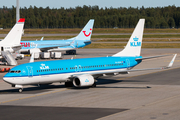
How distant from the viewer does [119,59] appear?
137 feet

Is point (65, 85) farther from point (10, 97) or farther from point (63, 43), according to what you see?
point (63, 43)

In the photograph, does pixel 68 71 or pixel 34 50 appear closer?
pixel 68 71

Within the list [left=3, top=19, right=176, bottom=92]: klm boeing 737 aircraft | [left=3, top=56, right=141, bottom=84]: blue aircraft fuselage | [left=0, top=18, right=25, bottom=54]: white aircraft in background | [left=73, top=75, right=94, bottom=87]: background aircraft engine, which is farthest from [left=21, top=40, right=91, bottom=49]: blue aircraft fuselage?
[left=73, top=75, right=94, bottom=87]: background aircraft engine

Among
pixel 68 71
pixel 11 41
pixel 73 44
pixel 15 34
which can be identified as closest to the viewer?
pixel 68 71

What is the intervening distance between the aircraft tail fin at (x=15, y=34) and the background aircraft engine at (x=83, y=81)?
2723cm

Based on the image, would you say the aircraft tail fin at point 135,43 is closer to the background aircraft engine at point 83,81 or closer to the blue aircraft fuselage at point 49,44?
the background aircraft engine at point 83,81

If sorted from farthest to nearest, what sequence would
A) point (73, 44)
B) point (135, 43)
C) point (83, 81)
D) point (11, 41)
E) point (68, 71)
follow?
1. point (73, 44)
2. point (11, 41)
3. point (135, 43)
4. point (68, 71)
5. point (83, 81)

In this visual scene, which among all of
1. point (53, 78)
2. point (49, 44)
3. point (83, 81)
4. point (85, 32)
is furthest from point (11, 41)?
point (83, 81)

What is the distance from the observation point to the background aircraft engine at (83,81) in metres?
35.6

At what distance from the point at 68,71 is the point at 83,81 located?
2.42 meters

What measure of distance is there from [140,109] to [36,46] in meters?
57.5

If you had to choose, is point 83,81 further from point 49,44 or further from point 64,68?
point 49,44

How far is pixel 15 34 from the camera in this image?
59844 mm

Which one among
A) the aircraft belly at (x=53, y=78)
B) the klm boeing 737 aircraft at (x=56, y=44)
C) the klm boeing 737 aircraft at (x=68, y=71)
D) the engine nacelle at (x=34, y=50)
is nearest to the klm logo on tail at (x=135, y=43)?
the klm boeing 737 aircraft at (x=68, y=71)
